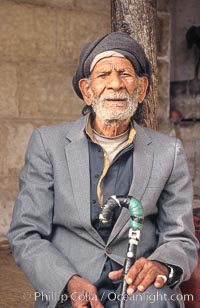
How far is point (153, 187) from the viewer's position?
2.43 m

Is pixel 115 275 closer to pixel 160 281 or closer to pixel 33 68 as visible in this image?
pixel 160 281

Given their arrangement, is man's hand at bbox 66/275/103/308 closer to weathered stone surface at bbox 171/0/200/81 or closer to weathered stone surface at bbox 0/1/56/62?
weathered stone surface at bbox 0/1/56/62

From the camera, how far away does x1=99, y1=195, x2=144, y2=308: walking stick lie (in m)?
2.10

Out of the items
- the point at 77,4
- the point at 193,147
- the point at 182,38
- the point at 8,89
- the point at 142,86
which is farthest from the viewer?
the point at 182,38

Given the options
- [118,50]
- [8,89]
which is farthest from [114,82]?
[8,89]

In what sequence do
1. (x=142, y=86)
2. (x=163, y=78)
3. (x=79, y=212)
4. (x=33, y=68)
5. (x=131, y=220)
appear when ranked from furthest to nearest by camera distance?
(x=163, y=78) < (x=33, y=68) < (x=142, y=86) < (x=79, y=212) < (x=131, y=220)

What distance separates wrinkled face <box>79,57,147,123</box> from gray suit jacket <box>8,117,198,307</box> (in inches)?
5.8

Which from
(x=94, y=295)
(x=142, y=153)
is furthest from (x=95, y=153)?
(x=94, y=295)

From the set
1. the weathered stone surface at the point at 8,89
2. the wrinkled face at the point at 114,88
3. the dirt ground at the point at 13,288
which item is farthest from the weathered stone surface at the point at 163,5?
the wrinkled face at the point at 114,88

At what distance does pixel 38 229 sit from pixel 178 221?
0.57m

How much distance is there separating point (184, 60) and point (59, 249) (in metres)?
4.32

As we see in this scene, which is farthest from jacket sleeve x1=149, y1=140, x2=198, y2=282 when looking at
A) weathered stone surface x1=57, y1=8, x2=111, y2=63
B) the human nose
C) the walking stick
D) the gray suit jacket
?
weathered stone surface x1=57, y1=8, x2=111, y2=63

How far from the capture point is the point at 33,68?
5.06 m

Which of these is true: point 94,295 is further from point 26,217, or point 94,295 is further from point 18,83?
point 18,83
